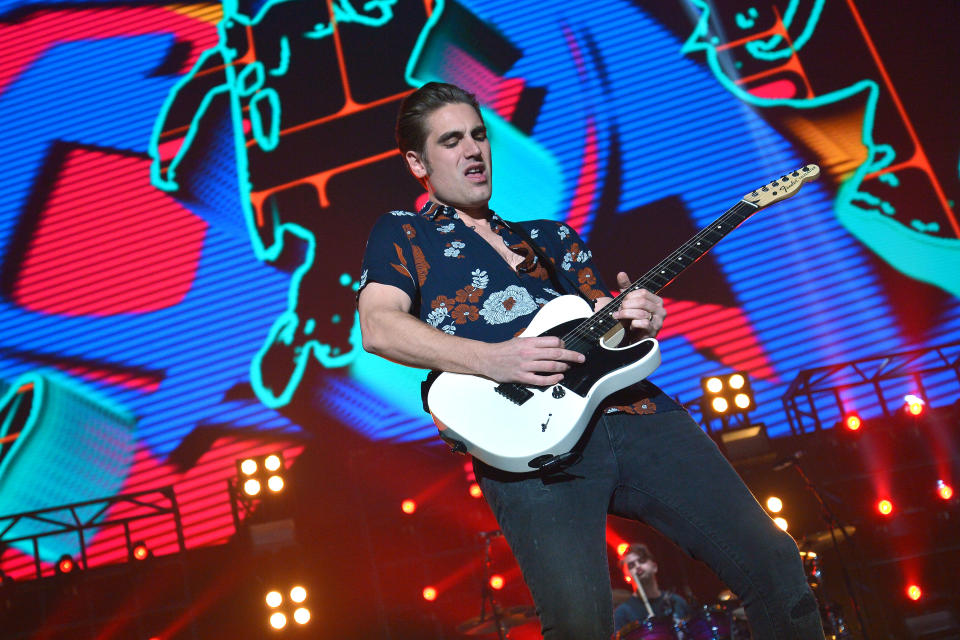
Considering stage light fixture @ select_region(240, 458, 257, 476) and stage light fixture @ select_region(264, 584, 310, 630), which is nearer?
stage light fixture @ select_region(264, 584, 310, 630)

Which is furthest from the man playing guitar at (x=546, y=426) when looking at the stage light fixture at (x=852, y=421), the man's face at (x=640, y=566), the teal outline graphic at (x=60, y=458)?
the teal outline graphic at (x=60, y=458)

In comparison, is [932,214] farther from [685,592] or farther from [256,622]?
[256,622]

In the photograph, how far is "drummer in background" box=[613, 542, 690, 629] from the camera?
4660 mm

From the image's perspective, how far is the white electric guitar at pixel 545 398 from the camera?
161cm

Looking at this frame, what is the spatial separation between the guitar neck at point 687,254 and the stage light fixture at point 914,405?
3858 millimetres

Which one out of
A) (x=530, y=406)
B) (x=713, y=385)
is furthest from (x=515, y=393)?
(x=713, y=385)

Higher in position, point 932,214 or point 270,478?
point 932,214

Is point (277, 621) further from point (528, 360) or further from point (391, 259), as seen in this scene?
point (528, 360)

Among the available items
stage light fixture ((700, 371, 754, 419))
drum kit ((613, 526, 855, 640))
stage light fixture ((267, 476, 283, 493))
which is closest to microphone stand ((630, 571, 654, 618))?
drum kit ((613, 526, 855, 640))

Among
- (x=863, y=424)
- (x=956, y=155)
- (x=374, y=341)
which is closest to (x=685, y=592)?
(x=863, y=424)

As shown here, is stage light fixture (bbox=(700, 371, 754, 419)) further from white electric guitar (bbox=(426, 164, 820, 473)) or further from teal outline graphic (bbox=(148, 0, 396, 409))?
white electric guitar (bbox=(426, 164, 820, 473))

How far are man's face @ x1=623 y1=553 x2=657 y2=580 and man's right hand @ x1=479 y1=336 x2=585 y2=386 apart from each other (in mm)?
3567

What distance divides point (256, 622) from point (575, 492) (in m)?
4.16

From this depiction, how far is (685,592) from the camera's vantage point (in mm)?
5145
